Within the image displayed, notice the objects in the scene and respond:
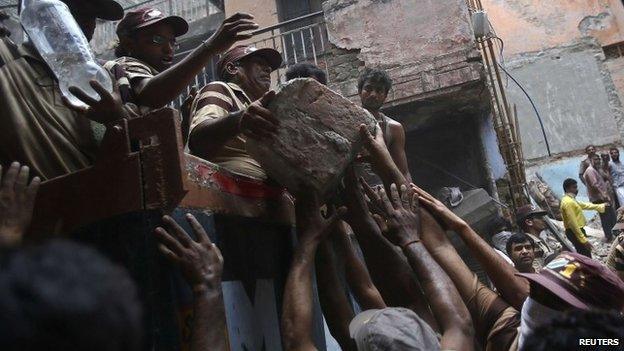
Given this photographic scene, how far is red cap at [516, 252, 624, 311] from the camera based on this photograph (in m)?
1.80

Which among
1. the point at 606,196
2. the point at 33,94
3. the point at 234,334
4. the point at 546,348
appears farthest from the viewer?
the point at 606,196

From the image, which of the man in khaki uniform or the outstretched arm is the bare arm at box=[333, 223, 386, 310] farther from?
the man in khaki uniform

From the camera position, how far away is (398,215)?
7.96 ft

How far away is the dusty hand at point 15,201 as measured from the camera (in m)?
1.65

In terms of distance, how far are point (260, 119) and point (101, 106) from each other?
0.58 metres

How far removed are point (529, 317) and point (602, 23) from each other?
1690 cm

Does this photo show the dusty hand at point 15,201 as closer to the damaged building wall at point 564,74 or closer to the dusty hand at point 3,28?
the dusty hand at point 3,28

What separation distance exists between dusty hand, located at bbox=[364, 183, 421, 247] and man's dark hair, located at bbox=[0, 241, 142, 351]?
5.22 ft

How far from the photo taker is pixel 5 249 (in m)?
0.93

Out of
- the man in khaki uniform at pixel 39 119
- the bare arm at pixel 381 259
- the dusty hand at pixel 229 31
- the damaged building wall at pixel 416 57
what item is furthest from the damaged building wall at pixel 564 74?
the man in khaki uniform at pixel 39 119

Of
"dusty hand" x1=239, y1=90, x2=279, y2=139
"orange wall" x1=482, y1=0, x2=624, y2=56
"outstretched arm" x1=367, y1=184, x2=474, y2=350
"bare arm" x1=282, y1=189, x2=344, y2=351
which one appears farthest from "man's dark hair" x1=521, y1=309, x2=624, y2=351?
"orange wall" x1=482, y1=0, x2=624, y2=56

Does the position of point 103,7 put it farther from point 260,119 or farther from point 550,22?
point 550,22

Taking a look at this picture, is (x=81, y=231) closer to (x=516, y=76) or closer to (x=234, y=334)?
(x=234, y=334)

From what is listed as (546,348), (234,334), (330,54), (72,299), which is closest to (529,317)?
(546,348)
